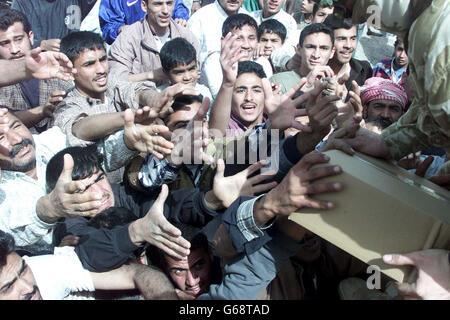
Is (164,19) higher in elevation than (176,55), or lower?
higher

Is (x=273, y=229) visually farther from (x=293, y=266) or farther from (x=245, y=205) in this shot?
(x=293, y=266)

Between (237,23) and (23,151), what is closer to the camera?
(23,151)

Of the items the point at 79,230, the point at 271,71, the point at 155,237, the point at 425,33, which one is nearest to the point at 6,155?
the point at 79,230

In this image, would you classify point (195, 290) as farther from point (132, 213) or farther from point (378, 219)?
point (378, 219)

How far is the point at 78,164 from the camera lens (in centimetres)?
227

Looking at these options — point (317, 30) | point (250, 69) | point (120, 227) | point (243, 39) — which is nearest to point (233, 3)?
point (243, 39)

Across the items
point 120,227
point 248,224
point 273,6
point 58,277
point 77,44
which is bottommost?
point 58,277

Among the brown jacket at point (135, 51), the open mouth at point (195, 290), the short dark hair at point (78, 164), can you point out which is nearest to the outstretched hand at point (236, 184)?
the open mouth at point (195, 290)

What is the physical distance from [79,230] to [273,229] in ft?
3.46

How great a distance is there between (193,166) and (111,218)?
0.49 metres

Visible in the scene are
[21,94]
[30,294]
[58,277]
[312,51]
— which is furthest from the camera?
[312,51]

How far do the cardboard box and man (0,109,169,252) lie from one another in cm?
95

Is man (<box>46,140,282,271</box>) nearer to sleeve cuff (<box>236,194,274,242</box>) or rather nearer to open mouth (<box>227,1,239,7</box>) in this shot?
sleeve cuff (<box>236,194,274,242</box>)

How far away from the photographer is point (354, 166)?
59.4 inches
